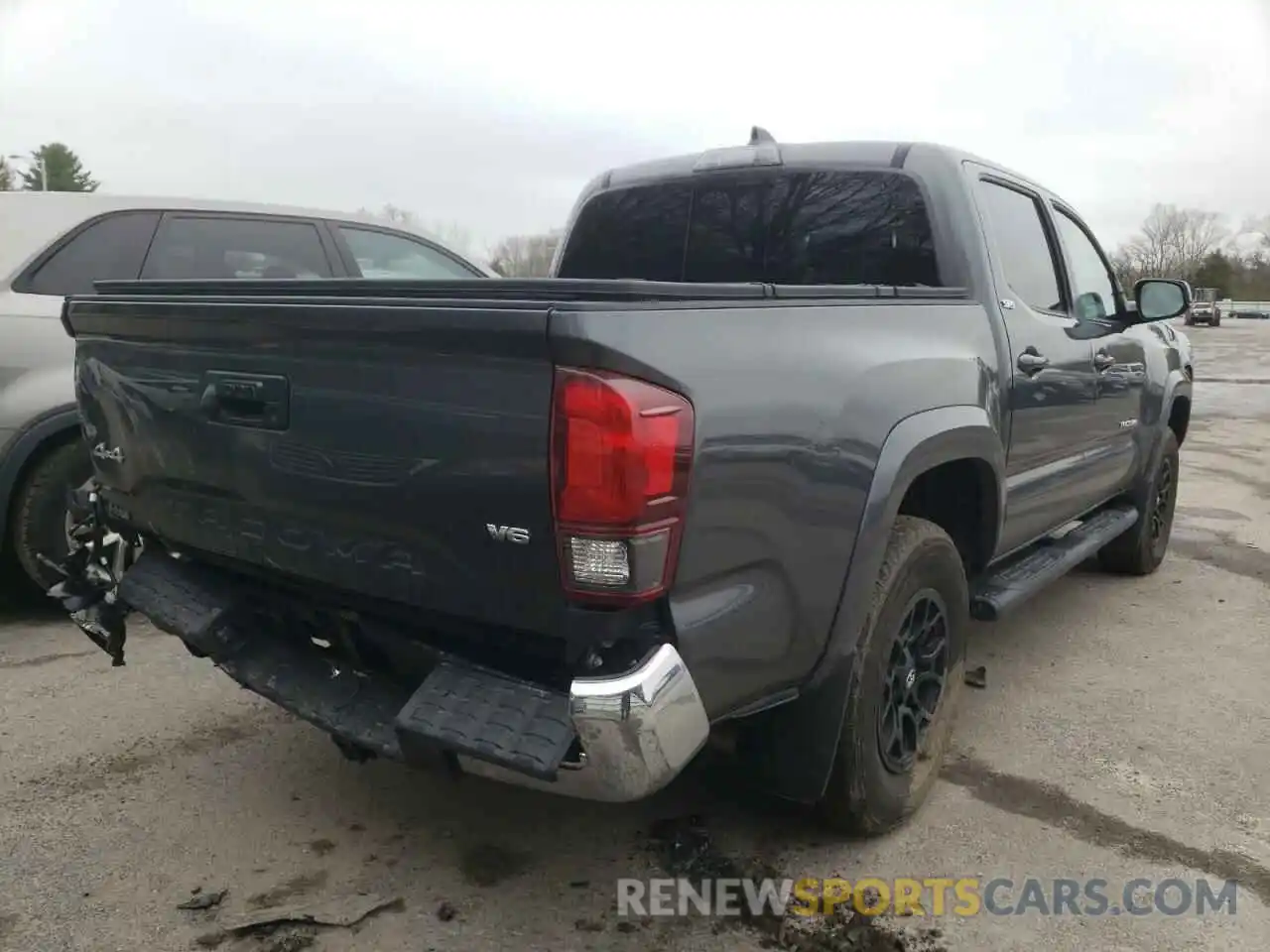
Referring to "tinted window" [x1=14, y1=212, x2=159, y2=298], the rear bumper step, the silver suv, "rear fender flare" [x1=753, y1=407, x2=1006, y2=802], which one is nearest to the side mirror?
"rear fender flare" [x1=753, y1=407, x2=1006, y2=802]

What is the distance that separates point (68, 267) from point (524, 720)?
12.1 feet

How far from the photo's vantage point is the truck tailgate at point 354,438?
2000mm

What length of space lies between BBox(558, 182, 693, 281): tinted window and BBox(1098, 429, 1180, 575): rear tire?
295 centimetres

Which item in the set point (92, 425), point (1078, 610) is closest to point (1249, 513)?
point (1078, 610)

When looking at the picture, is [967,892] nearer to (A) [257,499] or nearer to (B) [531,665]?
(B) [531,665]

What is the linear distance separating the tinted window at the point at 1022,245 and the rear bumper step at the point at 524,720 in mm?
2341

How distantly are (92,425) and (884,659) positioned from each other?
2.33m

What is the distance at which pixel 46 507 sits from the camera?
4.44 m

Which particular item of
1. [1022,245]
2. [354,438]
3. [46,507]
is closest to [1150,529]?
[1022,245]

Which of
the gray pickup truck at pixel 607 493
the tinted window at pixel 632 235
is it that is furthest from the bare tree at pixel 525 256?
the gray pickup truck at pixel 607 493

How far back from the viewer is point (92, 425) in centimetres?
302

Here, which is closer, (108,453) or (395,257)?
(108,453)

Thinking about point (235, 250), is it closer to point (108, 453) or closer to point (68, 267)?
point (68, 267)

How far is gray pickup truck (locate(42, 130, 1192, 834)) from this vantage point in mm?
1968
